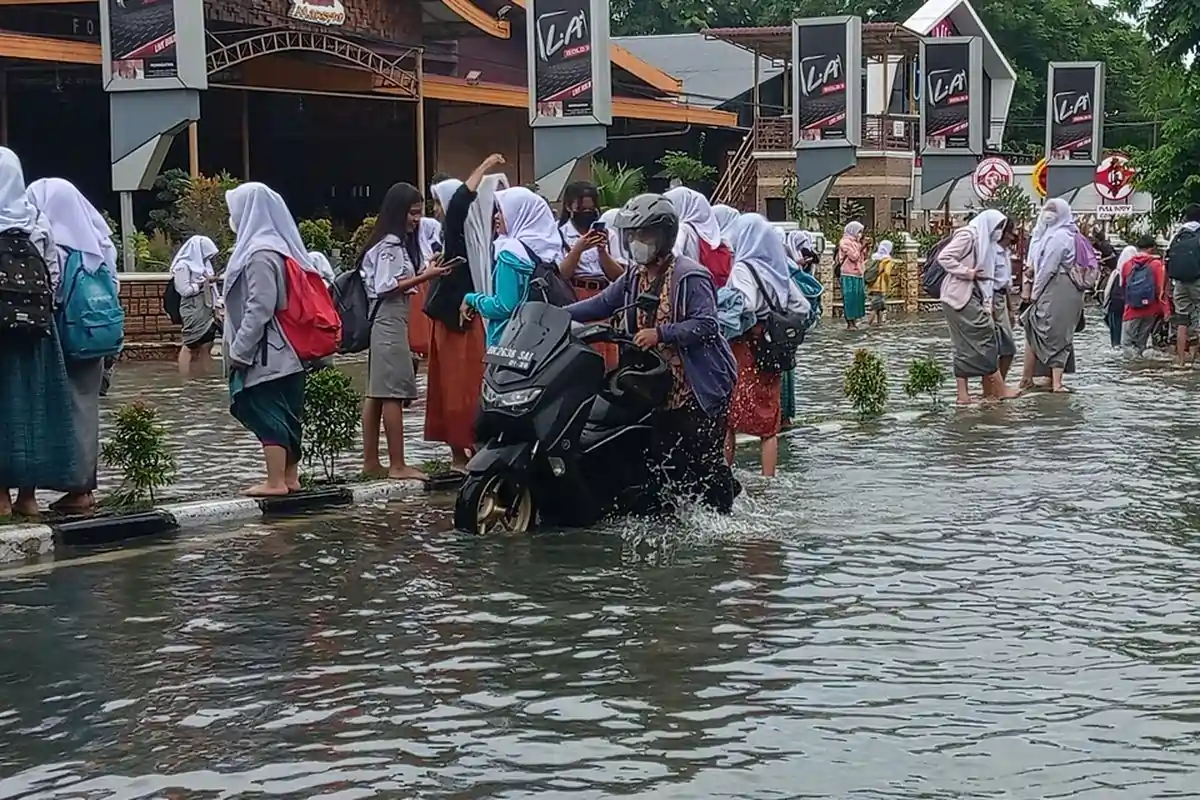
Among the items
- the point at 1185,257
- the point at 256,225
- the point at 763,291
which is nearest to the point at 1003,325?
the point at 1185,257

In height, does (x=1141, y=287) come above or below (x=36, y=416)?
above

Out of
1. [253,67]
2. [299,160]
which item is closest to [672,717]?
[253,67]

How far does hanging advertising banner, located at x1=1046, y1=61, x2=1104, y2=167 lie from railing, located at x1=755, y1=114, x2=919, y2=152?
19.4ft

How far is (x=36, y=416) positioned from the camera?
Answer: 8766 millimetres

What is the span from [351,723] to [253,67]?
87.8ft

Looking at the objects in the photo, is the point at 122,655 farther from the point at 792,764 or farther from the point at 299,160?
the point at 299,160

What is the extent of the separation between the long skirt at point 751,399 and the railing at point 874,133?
108 feet

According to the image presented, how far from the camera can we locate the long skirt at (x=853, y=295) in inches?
1066

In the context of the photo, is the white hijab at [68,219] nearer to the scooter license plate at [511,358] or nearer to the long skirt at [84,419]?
the long skirt at [84,419]

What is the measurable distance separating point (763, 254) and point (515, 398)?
2701mm

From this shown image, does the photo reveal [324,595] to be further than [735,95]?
No

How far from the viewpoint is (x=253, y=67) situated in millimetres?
31281

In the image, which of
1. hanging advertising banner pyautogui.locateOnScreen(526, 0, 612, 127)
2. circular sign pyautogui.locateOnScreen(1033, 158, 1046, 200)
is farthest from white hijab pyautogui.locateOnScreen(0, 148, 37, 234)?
circular sign pyautogui.locateOnScreen(1033, 158, 1046, 200)

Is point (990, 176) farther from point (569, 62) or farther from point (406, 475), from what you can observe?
point (406, 475)
